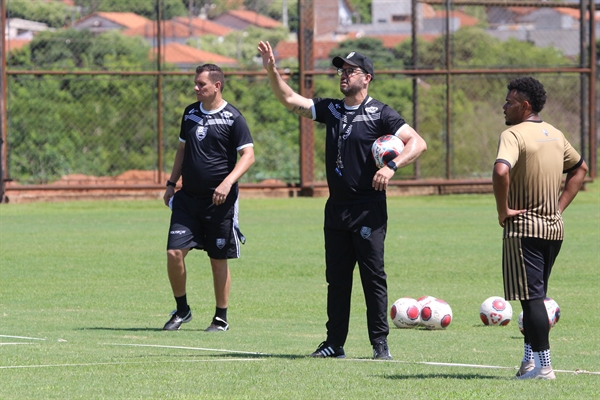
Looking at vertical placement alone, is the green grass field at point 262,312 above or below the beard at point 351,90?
below

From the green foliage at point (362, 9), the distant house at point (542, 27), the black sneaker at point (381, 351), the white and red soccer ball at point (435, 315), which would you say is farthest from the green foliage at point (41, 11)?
the green foliage at point (362, 9)

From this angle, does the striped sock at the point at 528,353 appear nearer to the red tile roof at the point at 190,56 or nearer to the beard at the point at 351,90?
the beard at the point at 351,90

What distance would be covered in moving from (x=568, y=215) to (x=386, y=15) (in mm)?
65289

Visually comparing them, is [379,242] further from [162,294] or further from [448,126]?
[448,126]

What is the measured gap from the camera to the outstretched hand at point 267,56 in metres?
8.01

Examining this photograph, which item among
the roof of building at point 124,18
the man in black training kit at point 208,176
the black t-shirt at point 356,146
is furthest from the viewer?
the roof of building at point 124,18

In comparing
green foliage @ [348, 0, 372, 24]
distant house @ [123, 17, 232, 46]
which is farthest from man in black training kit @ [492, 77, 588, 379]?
green foliage @ [348, 0, 372, 24]

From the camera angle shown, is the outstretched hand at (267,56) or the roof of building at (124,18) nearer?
the outstretched hand at (267,56)

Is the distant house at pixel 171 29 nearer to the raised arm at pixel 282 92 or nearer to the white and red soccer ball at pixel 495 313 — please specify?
the white and red soccer ball at pixel 495 313

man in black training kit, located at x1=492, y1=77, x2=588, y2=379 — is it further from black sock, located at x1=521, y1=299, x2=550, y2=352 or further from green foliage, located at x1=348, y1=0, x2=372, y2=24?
green foliage, located at x1=348, y1=0, x2=372, y2=24

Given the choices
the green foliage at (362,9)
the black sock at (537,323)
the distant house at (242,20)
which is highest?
the green foliage at (362,9)

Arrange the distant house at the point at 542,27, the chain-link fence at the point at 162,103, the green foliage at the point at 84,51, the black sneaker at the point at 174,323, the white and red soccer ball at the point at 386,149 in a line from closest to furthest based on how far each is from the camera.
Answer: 1. the white and red soccer ball at the point at 386,149
2. the black sneaker at the point at 174,323
3. the chain-link fence at the point at 162,103
4. the green foliage at the point at 84,51
5. the distant house at the point at 542,27

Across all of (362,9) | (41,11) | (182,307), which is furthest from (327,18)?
(362,9)

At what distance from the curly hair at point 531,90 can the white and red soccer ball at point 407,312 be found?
3771 millimetres
